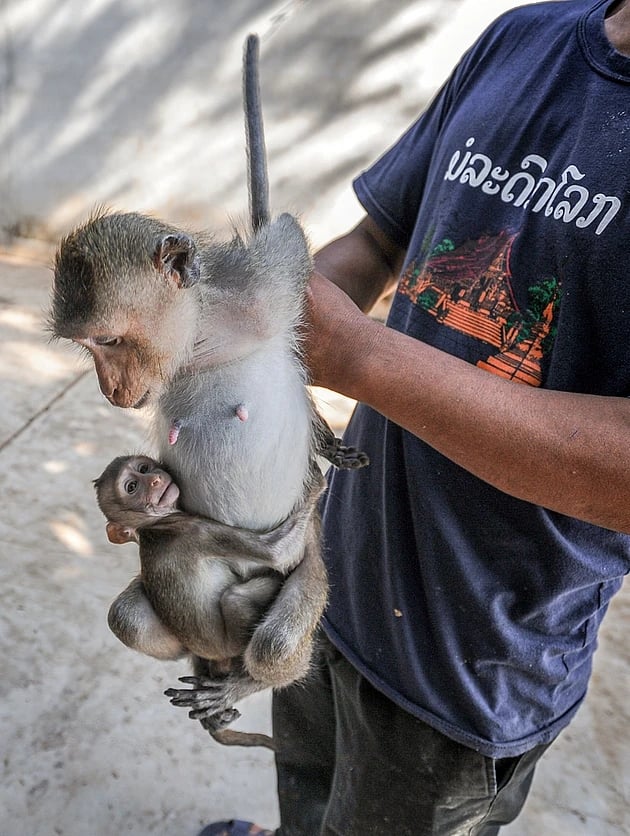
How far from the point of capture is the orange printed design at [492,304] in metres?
1.33

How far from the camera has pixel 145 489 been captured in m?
1.46

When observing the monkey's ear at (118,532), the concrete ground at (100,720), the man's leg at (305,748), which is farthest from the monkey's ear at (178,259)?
the concrete ground at (100,720)

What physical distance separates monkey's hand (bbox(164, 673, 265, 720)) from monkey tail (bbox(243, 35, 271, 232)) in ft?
2.68

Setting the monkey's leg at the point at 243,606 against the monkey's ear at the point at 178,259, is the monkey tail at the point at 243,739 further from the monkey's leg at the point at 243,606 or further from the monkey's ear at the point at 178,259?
the monkey's ear at the point at 178,259

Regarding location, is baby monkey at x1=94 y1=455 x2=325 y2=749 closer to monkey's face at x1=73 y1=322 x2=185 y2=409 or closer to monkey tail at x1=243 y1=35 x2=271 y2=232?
monkey's face at x1=73 y1=322 x2=185 y2=409

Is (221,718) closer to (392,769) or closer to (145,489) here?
(392,769)

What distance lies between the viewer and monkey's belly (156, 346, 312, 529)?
145 centimetres

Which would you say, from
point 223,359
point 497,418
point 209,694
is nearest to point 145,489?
point 223,359

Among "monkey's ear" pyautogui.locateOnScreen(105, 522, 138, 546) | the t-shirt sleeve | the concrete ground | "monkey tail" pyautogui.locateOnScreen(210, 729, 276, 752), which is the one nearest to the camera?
"monkey's ear" pyautogui.locateOnScreen(105, 522, 138, 546)

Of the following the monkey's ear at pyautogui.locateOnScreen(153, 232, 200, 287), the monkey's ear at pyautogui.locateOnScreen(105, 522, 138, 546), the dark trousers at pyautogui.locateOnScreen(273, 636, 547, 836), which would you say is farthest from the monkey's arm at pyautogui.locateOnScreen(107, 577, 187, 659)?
the monkey's ear at pyautogui.locateOnScreen(153, 232, 200, 287)

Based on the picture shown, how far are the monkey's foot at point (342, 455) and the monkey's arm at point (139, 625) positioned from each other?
→ 1.42 feet

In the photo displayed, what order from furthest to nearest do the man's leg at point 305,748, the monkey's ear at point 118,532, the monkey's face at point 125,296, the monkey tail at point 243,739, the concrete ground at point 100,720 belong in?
the concrete ground at point 100,720, the monkey tail at point 243,739, the man's leg at point 305,748, the monkey's ear at point 118,532, the monkey's face at point 125,296

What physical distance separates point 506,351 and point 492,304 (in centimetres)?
8

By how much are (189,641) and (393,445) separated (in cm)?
52
